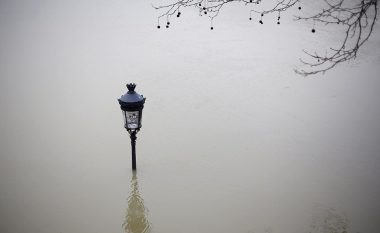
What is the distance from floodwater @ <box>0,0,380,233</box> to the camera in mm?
5750

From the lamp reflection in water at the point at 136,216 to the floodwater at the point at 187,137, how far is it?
0.06 ft

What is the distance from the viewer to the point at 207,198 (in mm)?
6086

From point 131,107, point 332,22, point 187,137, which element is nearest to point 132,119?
point 131,107

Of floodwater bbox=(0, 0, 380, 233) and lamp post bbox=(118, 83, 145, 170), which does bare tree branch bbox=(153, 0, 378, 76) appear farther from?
lamp post bbox=(118, 83, 145, 170)

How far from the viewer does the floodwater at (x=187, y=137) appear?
575cm

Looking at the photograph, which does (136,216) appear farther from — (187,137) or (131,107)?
(187,137)

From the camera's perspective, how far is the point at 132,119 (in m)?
5.60

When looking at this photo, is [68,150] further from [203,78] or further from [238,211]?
[203,78]

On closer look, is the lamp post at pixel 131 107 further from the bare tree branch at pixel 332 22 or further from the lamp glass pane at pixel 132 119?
the bare tree branch at pixel 332 22

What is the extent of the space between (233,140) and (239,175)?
1.18 metres

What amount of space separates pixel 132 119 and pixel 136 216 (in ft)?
5.17

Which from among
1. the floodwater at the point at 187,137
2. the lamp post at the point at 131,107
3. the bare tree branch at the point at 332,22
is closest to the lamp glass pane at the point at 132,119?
the lamp post at the point at 131,107

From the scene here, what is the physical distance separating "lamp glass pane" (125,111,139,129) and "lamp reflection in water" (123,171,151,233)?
4.10ft

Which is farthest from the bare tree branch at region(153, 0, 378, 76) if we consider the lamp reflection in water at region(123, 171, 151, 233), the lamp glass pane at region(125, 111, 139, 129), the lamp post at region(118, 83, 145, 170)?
the lamp reflection in water at region(123, 171, 151, 233)
